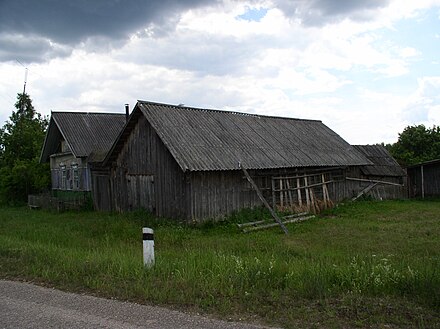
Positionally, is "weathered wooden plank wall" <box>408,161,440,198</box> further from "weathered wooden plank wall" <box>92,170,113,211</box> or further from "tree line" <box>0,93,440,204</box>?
"weathered wooden plank wall" <box>92,170,113,211</box>

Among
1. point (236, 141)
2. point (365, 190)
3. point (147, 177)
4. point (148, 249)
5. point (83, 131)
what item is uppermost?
point (83, 131)

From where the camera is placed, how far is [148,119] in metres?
18.3

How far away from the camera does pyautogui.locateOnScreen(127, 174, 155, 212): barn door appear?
61.3ft

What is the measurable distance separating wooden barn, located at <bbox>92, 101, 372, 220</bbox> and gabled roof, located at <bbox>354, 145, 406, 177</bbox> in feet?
11.0

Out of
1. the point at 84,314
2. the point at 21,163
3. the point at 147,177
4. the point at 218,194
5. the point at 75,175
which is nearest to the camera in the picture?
the point at 84,314

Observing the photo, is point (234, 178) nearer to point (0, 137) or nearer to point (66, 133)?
point (66, 133)

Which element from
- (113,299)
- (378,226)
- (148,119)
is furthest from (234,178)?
(113,299)

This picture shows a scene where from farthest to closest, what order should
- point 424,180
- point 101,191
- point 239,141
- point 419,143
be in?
point 419,143 < point 424,180 < point 101,191 < point 239,141

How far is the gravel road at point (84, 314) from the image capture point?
16.8ft

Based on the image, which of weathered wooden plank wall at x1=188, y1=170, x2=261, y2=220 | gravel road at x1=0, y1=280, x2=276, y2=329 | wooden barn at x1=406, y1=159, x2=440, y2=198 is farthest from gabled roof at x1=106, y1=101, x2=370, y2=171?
gravel road at x1=0, y1=280, x2=276, y2=329

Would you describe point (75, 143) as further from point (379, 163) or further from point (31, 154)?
point (379, 163)

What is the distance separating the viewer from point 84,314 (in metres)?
5.53

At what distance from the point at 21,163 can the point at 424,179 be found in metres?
29.2

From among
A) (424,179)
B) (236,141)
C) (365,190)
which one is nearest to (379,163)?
(424,179)
